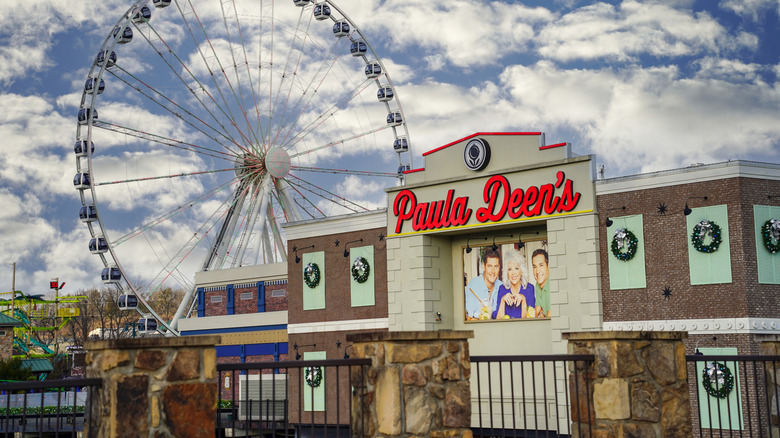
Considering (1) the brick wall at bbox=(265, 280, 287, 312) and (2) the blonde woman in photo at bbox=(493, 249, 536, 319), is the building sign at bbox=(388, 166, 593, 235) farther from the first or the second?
(1) the brick wall at bbox=(265, 280, 287, 312)

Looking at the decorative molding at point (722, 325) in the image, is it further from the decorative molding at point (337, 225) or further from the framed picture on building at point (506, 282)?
the decorative molding at point (337, 225)

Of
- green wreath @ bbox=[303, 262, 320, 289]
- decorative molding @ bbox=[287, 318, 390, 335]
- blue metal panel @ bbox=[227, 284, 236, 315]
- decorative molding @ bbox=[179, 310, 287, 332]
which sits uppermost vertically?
green wreath @ bbox=[303, 262, 320, 289]

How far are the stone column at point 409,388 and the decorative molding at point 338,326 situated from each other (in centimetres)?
2166

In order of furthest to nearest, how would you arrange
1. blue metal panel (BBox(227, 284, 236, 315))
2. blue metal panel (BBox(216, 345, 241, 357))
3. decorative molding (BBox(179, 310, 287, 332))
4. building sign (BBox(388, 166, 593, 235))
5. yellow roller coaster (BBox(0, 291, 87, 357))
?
yellow roller coaster (BBox(0, 291, 87, 357)) < blue metal panel (BBox(227, 284, 236, 315)) < blue metal panel (BBox(216, 345, 241, 357)) < decorative molding (BBox(179, 310, 287, 332)) < building sign (BBox(388, 166, 593, 235))

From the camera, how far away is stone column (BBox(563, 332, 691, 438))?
35.0 feet

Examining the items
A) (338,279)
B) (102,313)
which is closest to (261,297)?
(338,279)

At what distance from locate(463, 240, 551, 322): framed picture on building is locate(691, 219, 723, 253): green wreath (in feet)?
15.7

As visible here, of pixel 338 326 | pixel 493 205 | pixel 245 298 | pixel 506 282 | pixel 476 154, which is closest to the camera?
pixel 493 205

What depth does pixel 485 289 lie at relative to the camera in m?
29.9

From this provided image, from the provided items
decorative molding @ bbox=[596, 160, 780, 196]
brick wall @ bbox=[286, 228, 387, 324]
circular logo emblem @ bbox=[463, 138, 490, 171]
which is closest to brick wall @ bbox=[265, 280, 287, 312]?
brick wall @ bbox=[286, 228, 387, 324]

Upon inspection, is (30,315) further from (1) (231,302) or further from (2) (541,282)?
(2) (541,282)

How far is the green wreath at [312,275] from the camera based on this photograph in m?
34.2

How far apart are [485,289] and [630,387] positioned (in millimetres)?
19185

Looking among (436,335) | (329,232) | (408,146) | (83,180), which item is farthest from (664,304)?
(83,180)
